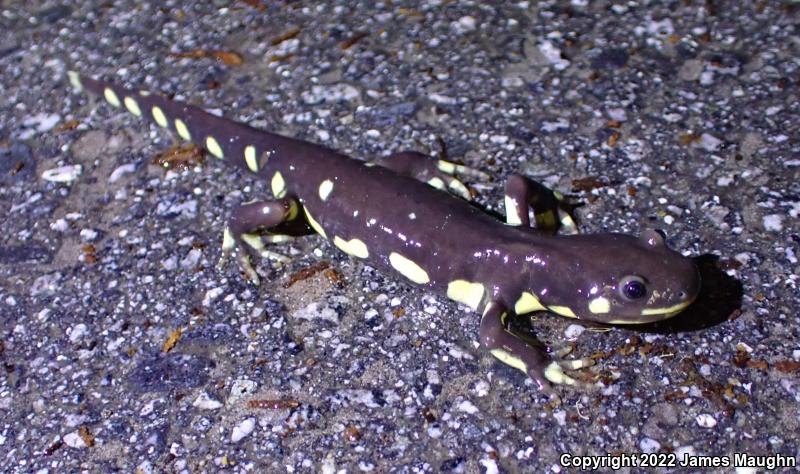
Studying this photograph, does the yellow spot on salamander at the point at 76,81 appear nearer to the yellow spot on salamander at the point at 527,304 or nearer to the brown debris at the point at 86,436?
the brown debris at the point at 86,436

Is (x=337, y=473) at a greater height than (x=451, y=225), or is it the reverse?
(x=451, y=225)

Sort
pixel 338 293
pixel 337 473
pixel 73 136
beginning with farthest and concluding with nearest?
pixel 73 136, pixel 338 293, pixel 337 473

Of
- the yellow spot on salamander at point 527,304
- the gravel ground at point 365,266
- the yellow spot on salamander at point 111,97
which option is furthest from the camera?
the yellow spot on salamander at point 111,97

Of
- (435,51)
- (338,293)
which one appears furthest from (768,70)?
(338,293)

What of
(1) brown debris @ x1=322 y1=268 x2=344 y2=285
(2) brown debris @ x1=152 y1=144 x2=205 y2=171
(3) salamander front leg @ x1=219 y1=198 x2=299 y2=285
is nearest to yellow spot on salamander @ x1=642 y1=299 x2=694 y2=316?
(1) brown debris @ x1=322 y1=268 x2=344 y2=285

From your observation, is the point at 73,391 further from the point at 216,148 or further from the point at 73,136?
the point at 73,136

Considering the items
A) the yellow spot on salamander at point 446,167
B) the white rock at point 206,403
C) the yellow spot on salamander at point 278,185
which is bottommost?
the white rock at point 206,403

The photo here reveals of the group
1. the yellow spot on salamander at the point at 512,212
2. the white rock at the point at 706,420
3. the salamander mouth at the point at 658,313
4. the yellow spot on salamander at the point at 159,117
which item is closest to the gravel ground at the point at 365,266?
the white rock at the point at 706,420
